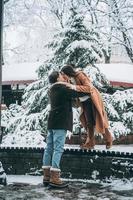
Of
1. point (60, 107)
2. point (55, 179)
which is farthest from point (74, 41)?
point (55, 179)

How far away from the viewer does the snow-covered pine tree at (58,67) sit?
464 inches

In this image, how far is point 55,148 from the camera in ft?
22.2

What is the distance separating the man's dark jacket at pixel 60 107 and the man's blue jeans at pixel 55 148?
0.36 ft

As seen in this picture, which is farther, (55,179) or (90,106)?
(90,106)

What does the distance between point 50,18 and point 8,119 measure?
20204 mm

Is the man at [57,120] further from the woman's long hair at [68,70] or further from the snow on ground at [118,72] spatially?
the snow on ground at [118,72]

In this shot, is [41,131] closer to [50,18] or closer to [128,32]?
[128,32]

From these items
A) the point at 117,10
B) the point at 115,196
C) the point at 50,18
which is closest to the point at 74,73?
the point at 115,196

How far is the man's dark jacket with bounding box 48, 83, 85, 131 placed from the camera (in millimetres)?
6828

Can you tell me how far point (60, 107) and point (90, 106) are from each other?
981 mm

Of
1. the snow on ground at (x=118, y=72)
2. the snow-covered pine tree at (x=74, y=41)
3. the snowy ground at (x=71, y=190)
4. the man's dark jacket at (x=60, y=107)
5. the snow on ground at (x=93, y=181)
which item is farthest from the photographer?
the snow on ground at (x=118, y=72)

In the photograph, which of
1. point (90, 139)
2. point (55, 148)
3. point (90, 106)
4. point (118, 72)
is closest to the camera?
point (55, 148)

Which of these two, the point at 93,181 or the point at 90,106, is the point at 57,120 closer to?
the point at 90,106

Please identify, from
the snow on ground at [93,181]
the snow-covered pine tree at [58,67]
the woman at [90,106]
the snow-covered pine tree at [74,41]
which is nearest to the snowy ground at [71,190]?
the snow on ground at [93,181]
